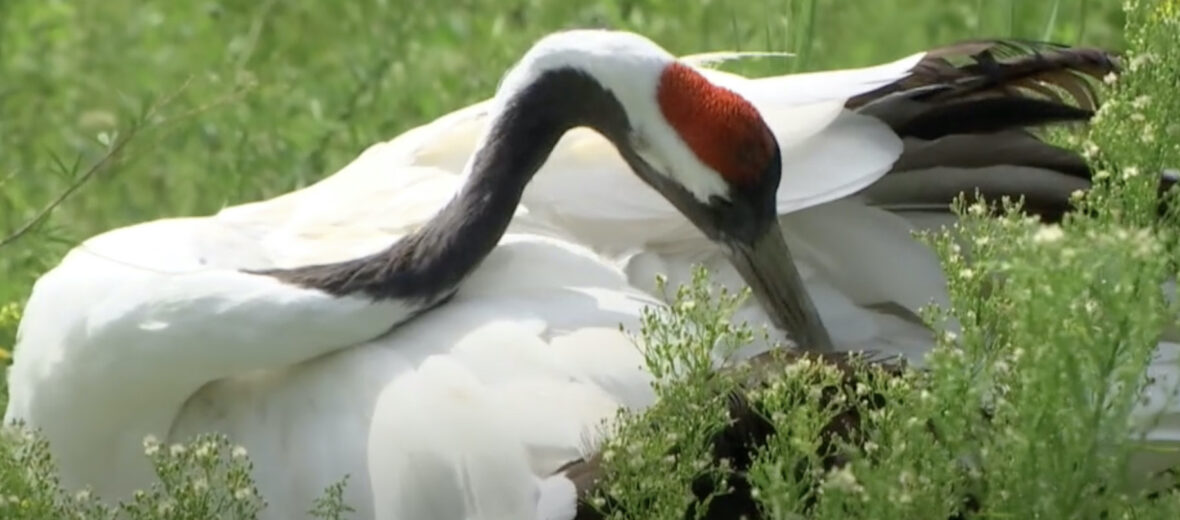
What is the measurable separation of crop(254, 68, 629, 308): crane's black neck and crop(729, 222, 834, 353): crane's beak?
29 centimetres

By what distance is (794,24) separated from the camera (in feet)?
18.4

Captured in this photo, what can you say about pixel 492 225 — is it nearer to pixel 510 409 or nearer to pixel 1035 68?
pixel 510 409

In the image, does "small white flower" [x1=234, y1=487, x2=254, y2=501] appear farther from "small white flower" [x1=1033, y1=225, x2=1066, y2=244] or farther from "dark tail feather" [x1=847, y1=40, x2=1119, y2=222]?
"dark tail feather" [x1=847, y1=40, x2=1119, y2=222]

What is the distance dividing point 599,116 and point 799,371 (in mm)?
1070

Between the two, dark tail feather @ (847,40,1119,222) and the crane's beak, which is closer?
the crane's beak

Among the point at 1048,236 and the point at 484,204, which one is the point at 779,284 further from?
the point at 1048,236

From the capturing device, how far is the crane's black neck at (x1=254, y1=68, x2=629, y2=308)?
4.26 m

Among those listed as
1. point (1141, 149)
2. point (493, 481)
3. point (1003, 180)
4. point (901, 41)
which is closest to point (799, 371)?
point (1141, 149)

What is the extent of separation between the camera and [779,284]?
4305mm

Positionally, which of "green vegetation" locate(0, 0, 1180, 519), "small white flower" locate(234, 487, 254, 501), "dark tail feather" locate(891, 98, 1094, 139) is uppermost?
"green vegetation" locate(0, 0, 1180, 519)

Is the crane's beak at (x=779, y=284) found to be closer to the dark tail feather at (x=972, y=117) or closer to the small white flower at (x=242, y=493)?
the dark tail feather at (x=972, y=117)

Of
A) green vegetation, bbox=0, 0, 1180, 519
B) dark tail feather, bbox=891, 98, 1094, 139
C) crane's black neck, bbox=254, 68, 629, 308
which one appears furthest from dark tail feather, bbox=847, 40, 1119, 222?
crane's black neck, bbox=254, 68, 629, 308

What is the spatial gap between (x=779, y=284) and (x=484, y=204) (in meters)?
0.49

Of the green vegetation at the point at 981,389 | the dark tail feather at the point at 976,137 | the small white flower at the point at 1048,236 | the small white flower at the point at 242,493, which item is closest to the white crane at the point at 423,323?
the green vegetation at the point at 981,389
